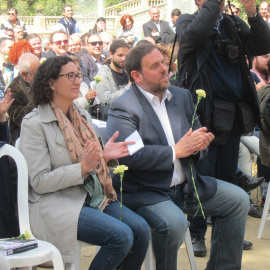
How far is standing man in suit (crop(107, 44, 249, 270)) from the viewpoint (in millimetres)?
3801

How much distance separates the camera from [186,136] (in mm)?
3902

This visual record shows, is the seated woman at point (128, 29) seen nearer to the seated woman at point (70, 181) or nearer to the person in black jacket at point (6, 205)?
the seated woman at point (70, 181)

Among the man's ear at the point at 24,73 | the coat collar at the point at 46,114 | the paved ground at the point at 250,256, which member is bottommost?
the paved ground at the point at 250,256

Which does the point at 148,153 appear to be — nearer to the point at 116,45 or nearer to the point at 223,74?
the point at 223,74

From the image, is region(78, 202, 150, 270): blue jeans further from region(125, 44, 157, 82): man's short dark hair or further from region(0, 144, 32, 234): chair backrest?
region(125, 44, 157, 82): man's short dark hair

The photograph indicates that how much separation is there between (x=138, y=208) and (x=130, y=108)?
69 cm

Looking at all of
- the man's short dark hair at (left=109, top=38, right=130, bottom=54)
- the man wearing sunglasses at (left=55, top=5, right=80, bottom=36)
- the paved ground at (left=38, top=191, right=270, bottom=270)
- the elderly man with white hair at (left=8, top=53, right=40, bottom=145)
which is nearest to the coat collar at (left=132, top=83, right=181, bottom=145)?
the paved ground at (left=38, top=191, right=270, bottom=270)

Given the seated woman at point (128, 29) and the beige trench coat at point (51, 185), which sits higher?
the seated woman at point (128, 29)

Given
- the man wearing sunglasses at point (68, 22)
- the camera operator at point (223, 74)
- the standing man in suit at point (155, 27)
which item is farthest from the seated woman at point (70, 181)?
the man wearing sunglasses at point (68, 22)

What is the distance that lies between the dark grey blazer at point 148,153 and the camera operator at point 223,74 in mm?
408

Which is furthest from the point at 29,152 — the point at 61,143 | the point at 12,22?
the point at 12,22

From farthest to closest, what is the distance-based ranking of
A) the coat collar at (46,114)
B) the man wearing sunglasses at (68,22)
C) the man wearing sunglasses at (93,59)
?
the man wearing sunglasses at (68,22) → the man wearing sunglasses at (93,59) → the coat collar at (46,114)

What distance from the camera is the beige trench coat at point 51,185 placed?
3.48 m

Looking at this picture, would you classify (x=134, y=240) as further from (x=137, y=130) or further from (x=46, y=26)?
(x=46, y=26)
